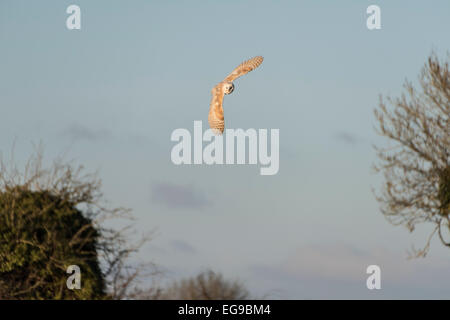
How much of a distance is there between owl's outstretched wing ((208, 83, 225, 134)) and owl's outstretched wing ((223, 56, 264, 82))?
331mm

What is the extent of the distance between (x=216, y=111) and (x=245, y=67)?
5.16ft

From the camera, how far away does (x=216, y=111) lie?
16.0 m

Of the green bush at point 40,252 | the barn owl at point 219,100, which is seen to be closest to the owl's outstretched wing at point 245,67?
the barn owl at point 219,100

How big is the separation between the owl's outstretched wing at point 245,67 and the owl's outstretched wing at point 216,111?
33cm

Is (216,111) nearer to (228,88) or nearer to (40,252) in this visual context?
(228,88)

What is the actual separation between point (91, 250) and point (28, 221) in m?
1.32

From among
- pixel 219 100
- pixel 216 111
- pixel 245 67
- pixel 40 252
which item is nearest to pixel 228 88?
pixel 219 100

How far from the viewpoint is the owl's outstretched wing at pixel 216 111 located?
51.9 feet
